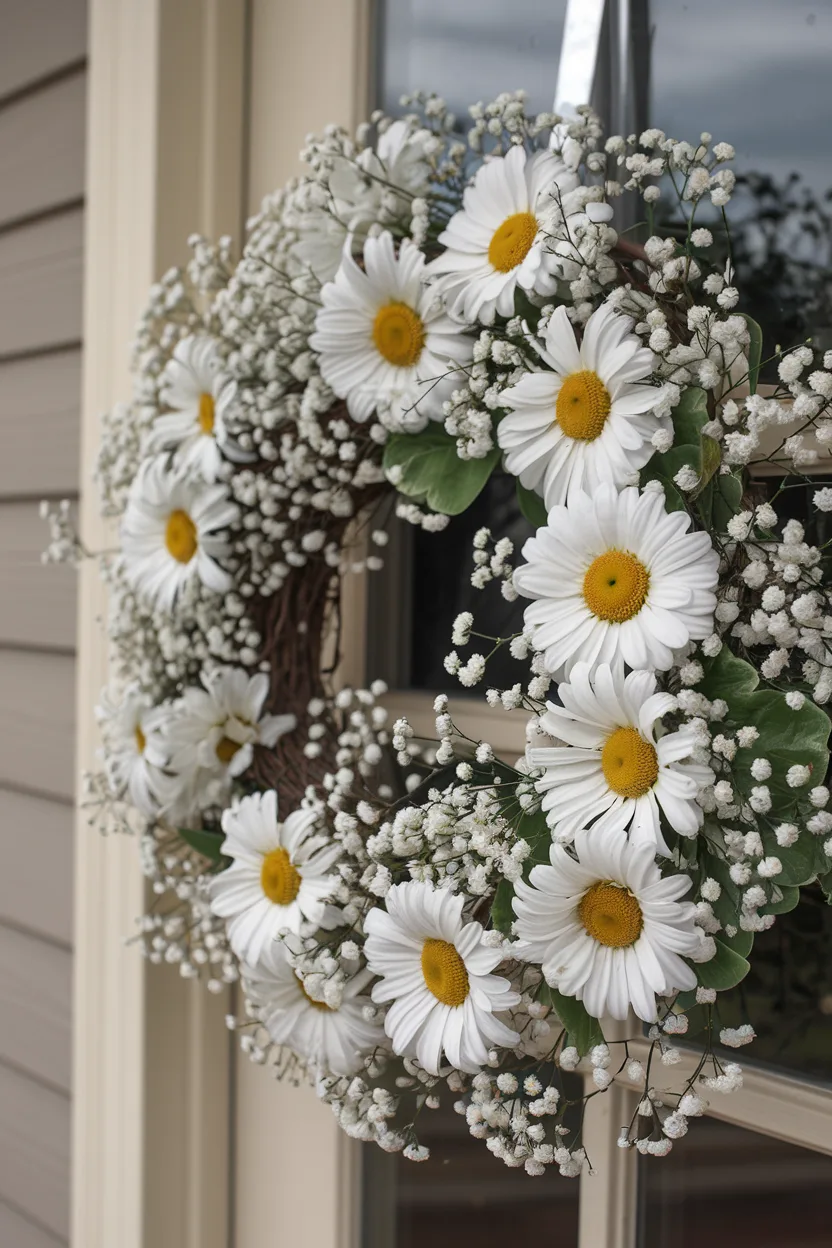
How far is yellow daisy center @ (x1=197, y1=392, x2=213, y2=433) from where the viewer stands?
854mm

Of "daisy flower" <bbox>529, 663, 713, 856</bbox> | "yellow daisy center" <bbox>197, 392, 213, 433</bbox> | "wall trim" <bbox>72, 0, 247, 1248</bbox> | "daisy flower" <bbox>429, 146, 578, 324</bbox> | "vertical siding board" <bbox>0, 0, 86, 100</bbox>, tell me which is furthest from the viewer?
"vertical siding board" <bbox>0, 0, 86, 100</bbox>

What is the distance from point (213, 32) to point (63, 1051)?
1.07m

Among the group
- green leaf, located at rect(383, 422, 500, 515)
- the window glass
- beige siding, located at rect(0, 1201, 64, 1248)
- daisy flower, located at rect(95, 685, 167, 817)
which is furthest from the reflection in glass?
beige siding, located at rect(0, 1201, 64, 1248)

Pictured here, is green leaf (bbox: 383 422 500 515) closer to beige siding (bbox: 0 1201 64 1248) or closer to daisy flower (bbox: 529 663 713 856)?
daisy flower (bbox: 529 663 713 856)

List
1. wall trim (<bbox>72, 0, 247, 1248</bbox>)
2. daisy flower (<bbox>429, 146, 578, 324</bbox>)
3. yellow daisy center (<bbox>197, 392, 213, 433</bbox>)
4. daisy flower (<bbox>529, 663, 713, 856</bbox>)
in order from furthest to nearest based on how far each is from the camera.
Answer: wall trim (<bbox>72, 0, 247, 1248</bbox>)
yellow daisy center (<bbox>197, 392, 213, 433</bbox>)
daisy flower (<bbox>429, 146, 578, 324</bbox>)
daisy flower (<bbox>529, 663, 713, 856</bbox>)

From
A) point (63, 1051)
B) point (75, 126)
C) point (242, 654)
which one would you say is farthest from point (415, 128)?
point (63, 1051)

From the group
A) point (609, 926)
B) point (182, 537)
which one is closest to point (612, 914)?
point (609, 926)

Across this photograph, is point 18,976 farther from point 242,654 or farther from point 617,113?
point 617,113

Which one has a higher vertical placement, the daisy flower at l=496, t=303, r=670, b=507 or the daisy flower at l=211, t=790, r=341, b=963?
the daisy flower at l=496, t=303, r=670, b=507

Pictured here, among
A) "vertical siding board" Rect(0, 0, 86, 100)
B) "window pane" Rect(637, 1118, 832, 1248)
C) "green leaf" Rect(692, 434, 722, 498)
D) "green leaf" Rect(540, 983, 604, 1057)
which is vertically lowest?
"window pane" Rect(637, 1118, 832, 1248)

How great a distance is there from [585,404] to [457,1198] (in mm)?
717

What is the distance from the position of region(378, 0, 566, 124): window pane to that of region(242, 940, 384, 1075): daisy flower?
0.68m

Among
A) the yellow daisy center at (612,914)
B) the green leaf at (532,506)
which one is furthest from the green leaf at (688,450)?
the yellow daisy center at (612,914)

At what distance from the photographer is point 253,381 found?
2.79ft
